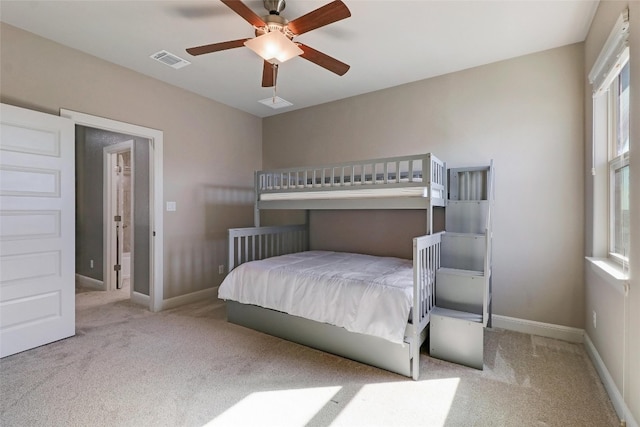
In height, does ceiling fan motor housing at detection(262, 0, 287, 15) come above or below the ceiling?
below

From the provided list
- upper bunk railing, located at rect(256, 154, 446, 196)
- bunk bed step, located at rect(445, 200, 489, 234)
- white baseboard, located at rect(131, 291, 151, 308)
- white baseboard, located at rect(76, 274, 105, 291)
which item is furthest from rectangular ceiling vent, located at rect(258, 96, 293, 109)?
white baseboard, located at rect(76, 274, 105, 291)

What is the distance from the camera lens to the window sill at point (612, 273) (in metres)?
1.60

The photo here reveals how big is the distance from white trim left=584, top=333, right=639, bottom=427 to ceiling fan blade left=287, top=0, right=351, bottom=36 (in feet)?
8.36

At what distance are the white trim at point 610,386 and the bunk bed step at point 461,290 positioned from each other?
0.76 metres

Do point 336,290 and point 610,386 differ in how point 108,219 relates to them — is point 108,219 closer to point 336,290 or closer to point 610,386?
point 336,290

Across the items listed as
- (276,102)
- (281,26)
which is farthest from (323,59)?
(276,102)

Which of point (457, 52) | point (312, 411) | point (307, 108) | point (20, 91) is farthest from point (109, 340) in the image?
point (457, 52)

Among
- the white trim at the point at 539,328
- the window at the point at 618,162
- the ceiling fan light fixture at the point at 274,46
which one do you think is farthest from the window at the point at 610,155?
the ceiling fan light fixture at the point at 274,46

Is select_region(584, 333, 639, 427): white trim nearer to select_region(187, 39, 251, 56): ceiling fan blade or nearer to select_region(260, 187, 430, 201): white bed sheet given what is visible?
select_region(260, 187, 430, 201): white bed sheet

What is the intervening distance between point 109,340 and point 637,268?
12.0 feet

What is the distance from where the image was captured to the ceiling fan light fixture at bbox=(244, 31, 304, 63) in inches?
75.7

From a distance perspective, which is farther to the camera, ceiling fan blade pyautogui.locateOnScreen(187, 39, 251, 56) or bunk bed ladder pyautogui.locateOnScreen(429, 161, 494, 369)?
bunk bed ladder pyautogui.locateOnScreen(429, 161, 494, 369)

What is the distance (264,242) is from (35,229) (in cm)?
207

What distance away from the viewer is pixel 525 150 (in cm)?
282
